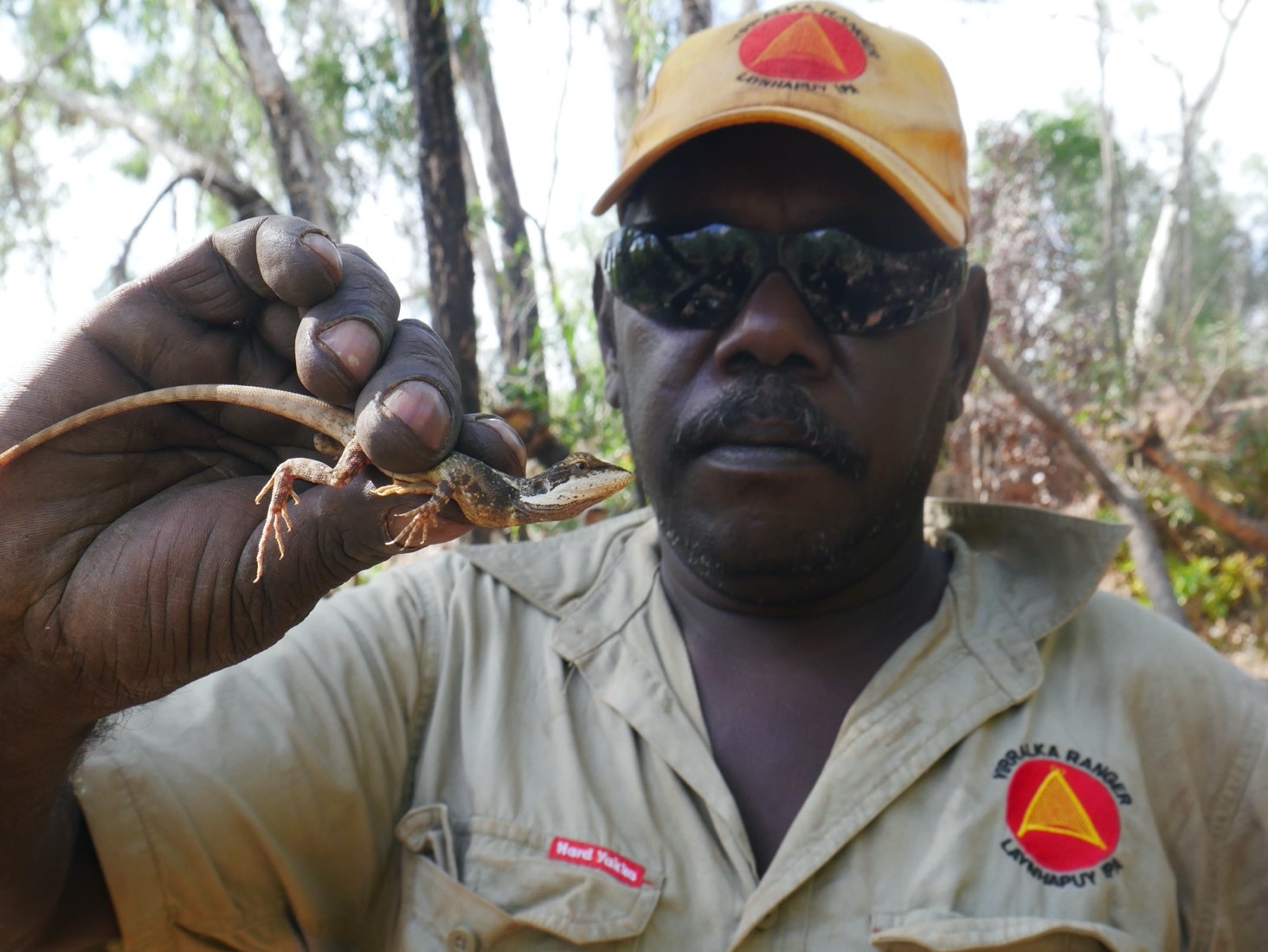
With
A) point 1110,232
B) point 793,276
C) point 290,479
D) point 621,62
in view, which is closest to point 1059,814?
point 793,276

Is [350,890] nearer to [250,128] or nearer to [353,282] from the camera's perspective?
[353,282]

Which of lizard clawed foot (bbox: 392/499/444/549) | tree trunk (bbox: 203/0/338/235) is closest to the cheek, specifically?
lizard clawed foot (bbox: 392/499/444/549)

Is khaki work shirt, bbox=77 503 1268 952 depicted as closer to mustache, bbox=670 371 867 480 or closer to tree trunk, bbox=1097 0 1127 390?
mustache, bbox=670 371 867 480

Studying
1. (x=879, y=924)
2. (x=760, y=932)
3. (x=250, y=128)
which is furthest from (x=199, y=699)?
(x=250, y=128)

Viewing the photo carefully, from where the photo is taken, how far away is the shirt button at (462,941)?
1.95 meters

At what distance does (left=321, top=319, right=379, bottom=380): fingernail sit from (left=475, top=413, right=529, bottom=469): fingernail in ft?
0.67

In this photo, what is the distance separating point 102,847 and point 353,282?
106cm

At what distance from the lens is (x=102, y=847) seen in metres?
1.80

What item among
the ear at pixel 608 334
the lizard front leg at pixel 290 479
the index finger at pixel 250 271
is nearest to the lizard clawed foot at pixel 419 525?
the lizard front leg at pixel 290 479

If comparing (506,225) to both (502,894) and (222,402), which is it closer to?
(222,402)

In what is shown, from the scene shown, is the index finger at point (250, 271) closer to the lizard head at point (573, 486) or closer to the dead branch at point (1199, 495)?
the lizard head at point (573, 486)

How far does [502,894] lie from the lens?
199cm

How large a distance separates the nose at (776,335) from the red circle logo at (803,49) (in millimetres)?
493

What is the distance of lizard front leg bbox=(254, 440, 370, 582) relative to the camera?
63.6 inches
